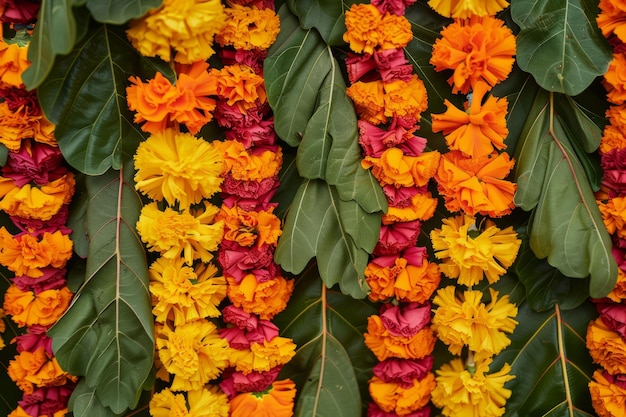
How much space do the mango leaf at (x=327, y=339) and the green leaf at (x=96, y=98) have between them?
661 millimetres

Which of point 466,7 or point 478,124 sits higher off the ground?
point 466,7

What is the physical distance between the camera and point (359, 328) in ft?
6.26

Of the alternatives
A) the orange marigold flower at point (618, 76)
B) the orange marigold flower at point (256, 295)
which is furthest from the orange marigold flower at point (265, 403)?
the orange marigold flower at point (618, 76)

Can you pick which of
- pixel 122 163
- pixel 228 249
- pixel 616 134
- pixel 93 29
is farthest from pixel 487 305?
pixel 93 29

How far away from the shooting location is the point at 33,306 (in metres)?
1.76

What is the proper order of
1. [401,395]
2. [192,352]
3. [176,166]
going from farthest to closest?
[401,395]
[192,352]
[176,166]

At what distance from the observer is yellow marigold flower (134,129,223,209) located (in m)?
1.58

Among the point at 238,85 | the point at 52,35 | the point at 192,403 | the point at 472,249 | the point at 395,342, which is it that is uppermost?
the point at 52,35

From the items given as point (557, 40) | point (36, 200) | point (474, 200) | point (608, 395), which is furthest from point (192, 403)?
point (557, 40)

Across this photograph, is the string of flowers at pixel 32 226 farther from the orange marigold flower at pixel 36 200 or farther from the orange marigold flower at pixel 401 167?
the orange marigold flower at pixel 401 167

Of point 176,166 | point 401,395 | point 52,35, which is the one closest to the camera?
point 52,35

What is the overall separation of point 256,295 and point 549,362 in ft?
2.95

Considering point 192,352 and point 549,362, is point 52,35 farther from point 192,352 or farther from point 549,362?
point 549,362

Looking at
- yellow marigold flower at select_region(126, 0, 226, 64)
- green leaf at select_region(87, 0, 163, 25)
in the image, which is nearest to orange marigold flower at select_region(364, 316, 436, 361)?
yellow marigold flower at select_region(126, 0, 226, 64)
